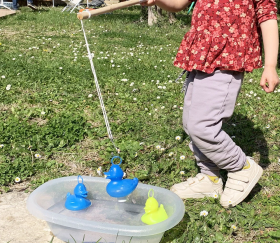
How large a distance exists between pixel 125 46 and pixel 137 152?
13.9 ft

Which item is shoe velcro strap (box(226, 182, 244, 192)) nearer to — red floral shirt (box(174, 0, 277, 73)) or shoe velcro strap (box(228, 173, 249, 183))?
shoe velcro strap (box(228, 173, 249, 183))

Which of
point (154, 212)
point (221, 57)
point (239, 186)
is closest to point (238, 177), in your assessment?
point (239, 186)

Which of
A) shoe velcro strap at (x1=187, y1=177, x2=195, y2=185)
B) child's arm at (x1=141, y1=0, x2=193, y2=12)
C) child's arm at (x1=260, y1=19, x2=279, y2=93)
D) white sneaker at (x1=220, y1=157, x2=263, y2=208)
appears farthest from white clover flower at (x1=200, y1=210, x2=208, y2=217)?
child's arm at (x1=141, y1=0, x2=193, y2=12)

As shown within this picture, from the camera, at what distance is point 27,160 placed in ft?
9.55

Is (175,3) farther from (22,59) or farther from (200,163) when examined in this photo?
(22,59)

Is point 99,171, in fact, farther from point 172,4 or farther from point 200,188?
point 172,4

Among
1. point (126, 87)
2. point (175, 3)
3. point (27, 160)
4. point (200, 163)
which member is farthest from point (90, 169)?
point (126, 87)

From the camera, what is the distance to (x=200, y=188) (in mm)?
2570

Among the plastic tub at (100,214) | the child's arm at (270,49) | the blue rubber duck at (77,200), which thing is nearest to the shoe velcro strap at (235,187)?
the plastic tub at (100,214)

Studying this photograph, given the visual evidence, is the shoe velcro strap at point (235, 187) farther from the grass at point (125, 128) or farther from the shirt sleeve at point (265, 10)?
the shirt sleeve at point (265, 10)

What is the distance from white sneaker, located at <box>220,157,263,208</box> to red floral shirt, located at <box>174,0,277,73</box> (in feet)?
2.23

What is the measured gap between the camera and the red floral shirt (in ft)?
7.07

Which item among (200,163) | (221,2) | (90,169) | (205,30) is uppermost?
(221,2)

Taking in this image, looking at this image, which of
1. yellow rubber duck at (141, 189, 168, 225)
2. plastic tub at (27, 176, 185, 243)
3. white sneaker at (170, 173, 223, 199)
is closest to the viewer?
plastic tub at (27, 176, 185, 243)
